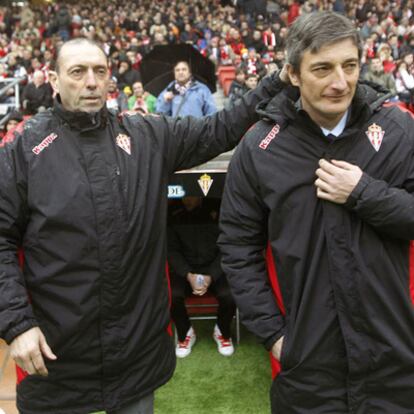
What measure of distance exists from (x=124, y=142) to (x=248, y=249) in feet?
2.16

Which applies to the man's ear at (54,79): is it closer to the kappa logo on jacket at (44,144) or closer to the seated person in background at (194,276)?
the kappa logo on jacket at (44,144)

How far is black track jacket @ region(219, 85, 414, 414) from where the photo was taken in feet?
6.06

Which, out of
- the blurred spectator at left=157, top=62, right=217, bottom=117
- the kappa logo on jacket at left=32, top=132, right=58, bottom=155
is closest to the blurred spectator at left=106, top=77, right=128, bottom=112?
the blurred spectator at left=157, top=62, right=217, bottom=117

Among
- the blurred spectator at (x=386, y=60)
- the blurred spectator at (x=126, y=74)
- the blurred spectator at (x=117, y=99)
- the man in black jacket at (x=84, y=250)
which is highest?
the man in black jacket at (x=84, y=250)

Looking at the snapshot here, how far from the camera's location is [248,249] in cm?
208

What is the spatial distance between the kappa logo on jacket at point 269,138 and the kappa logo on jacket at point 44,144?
798mm

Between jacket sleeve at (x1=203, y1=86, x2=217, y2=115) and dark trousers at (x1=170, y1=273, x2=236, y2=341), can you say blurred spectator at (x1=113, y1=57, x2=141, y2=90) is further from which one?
dark trousers at (x1=170, y1=273, x2=236, y2=341)

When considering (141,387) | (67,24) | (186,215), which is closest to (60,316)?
(141,387)

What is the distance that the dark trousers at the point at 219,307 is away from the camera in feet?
14.2

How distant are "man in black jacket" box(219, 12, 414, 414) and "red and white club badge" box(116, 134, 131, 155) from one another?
50 cm

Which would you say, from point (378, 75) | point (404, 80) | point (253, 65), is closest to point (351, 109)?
point (378, 75)

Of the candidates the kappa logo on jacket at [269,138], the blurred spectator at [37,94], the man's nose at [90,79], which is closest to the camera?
the kappa logo on jacket at [269,138]

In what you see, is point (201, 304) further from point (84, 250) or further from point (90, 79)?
point (90, 79)

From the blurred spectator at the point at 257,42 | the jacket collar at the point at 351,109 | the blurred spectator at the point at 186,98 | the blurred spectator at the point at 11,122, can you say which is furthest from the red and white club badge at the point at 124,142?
the blurred spectator at the point at 257,42
